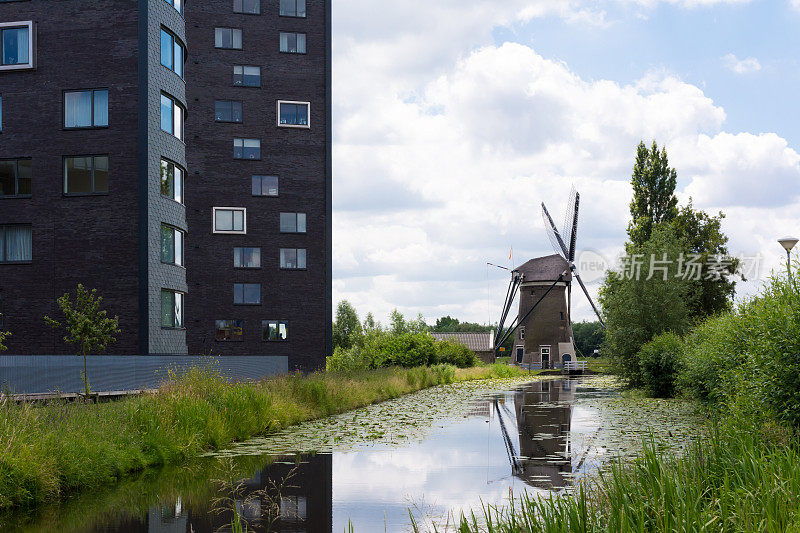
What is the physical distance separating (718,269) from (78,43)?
40.4 m

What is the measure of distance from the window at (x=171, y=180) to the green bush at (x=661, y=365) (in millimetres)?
23302

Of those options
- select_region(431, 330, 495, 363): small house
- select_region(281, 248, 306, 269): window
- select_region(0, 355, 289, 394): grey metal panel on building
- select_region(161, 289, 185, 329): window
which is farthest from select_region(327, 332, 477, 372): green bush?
select_region(431, 330, 495, 363): small house

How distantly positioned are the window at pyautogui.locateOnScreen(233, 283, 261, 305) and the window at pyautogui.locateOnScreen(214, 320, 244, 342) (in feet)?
4.56

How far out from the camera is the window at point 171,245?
117ft

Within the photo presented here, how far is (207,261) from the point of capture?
165ft

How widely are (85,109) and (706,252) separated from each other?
1529 inches

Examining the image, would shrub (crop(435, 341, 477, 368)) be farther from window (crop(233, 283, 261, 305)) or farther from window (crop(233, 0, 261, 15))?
window (crop(233, 0, 261, 15))

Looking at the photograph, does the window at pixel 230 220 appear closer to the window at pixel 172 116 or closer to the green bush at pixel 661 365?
the window at pixel 172 116

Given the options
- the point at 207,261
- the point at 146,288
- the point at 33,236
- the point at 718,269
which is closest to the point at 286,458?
the point at 146,288

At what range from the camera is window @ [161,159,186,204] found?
118 ft

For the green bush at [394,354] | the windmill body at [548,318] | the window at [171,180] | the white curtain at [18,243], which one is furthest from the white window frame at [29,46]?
the windmill body at [548,318]

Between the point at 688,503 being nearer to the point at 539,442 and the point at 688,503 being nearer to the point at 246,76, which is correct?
the point at 539,442

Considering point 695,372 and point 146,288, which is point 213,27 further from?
point 695,372

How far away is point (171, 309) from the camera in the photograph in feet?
118
